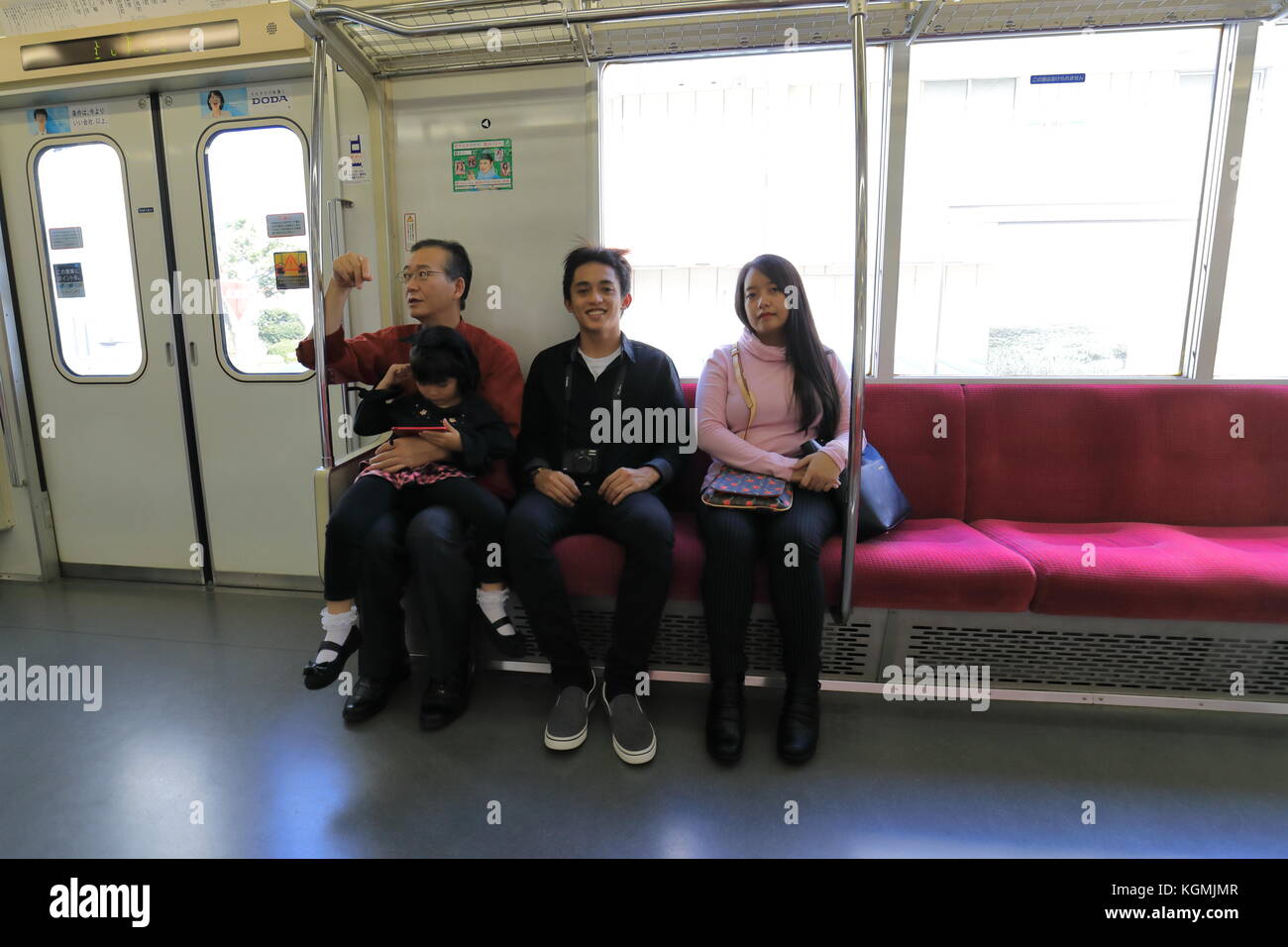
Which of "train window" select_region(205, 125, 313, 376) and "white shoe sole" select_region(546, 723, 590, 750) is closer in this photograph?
"white shoe sole" select_region(546, 723, 590, 750)

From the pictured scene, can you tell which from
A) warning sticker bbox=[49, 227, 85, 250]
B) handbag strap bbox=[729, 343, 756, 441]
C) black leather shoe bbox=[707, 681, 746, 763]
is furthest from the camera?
warning sticker bbox=[49, 227, 85, 250]

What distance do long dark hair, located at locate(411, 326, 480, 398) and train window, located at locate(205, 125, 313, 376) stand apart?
4.67ft

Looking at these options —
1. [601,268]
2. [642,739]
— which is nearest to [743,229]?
[601,268]

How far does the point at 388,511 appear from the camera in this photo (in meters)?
2.37

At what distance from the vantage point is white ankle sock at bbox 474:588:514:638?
2309mm

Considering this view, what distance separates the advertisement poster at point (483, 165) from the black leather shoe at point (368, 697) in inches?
85.3

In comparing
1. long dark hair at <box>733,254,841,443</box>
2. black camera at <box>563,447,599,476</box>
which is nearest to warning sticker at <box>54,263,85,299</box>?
black camera at <box>563,447,599,476</box>

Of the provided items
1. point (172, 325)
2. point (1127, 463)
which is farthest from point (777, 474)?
point (172, 325)

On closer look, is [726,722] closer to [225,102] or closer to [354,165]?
[354,165]

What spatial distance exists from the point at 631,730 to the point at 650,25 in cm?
264

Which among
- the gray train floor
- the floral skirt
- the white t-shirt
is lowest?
the gray train floor

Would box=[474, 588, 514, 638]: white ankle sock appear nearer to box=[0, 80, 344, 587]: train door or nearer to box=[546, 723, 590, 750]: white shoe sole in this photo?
box=[546, 723, 590, 750]: white shoe sole

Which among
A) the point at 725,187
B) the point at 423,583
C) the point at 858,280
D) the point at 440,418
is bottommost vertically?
the point at 423,583

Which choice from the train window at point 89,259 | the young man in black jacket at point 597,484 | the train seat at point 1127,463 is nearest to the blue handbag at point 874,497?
the train seat at point 1127,463
